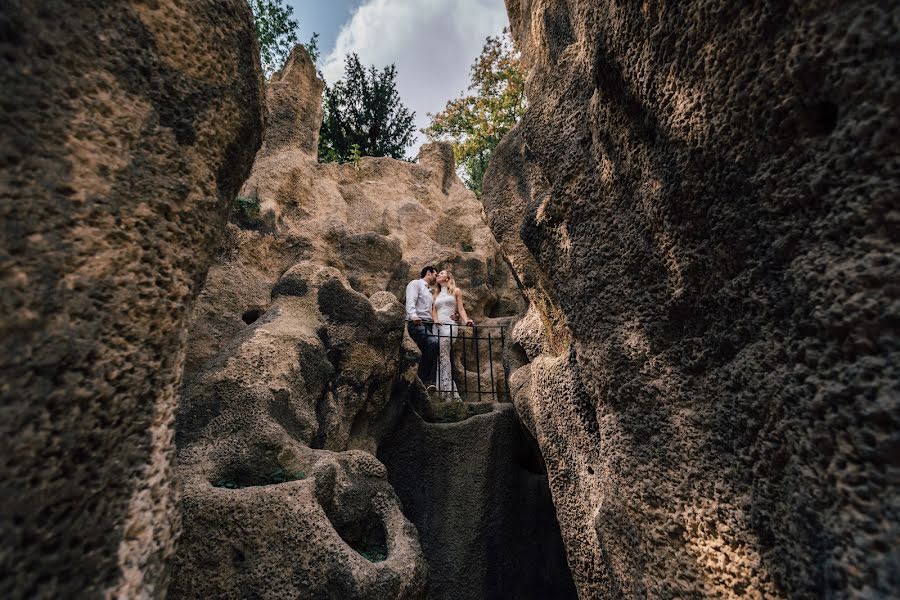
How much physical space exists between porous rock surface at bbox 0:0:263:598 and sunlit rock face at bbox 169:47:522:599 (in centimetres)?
117

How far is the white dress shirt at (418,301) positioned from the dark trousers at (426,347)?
0.34ft

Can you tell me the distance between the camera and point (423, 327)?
585 cm

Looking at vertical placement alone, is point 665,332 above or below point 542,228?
below

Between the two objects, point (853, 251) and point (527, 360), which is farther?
point (527, 360)

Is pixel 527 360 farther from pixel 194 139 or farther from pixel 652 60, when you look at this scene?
pixel 194 139

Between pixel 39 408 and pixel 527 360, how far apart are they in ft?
11.8

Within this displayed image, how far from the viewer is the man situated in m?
5.82

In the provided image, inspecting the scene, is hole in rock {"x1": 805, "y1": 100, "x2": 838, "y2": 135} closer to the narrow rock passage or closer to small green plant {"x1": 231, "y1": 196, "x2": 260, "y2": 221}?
the narrow rock passage

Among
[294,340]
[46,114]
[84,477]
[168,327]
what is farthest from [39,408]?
[294,340]

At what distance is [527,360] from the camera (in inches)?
169

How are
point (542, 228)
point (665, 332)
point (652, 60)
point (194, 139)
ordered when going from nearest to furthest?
point (194, 139) < point (652, 60) < point (665, 332) < point (542, 228)

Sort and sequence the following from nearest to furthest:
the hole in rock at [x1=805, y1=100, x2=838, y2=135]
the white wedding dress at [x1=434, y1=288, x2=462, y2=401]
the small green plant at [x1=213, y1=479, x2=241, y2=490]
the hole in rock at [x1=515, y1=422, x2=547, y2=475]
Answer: the hole in rock at [x1=805, y1=100, x2=838, y2=135] < the small green plant at [x1=213, y1=479, x2=241, y2=490] < the hole in rock at [x1=515, y1=422, x2=547, y2=475] < the white wedding dress at [x1=434, y1=288, x2=462, y2=401]

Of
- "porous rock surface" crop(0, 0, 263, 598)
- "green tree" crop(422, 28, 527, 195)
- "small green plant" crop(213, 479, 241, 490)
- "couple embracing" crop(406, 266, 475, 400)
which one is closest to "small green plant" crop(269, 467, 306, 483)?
"small green plant" crop(213, 479, 241, 490)

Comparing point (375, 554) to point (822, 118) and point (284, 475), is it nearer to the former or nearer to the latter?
point (284, 475)
